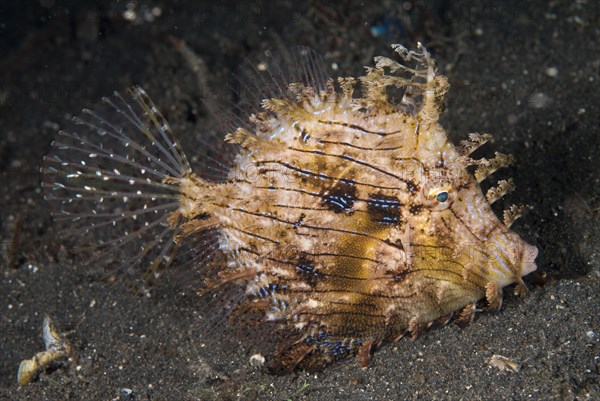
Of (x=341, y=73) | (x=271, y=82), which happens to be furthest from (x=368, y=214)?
(x=341, y=73)

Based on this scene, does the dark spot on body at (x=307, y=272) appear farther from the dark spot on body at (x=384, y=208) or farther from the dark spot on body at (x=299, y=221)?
the dark spot on body at (x=384, y=208)

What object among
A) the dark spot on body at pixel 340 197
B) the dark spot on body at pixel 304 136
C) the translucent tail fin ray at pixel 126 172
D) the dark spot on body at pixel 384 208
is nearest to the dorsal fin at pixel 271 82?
the dark spot on body at pixel 304 136

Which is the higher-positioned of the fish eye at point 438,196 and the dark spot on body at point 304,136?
the dark spot on body at point 304,136

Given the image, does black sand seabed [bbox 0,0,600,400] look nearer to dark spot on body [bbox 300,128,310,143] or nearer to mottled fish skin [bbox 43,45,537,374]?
mottled fish skin [bbox 43,45,537,374]

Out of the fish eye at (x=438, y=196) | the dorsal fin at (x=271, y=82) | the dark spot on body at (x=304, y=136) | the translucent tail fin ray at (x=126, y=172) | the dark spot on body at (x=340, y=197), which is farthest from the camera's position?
the translucent tail fin ray at (x=126, y=172)

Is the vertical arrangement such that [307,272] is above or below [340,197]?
below

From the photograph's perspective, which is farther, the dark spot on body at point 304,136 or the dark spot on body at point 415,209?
the dark spot on body at point 304,136

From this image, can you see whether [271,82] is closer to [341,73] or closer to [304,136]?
[304,136]
